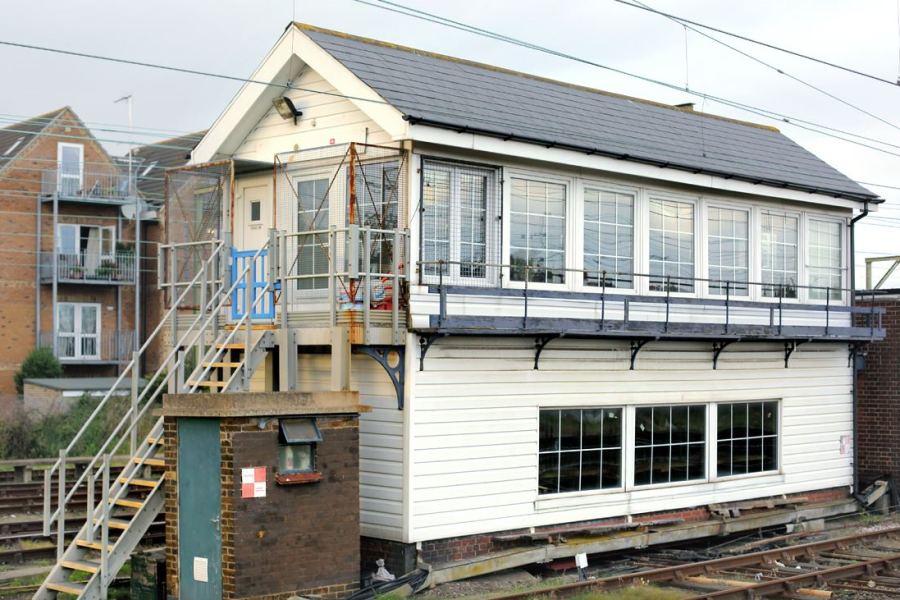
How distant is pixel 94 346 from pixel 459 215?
31.8 meters

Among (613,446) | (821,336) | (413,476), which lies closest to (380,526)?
(413,476)

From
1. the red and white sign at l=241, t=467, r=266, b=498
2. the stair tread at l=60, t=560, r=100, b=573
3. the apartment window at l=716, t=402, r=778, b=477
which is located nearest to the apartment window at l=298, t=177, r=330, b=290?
the red and white sign at l=241, t=467, r=266, b=498

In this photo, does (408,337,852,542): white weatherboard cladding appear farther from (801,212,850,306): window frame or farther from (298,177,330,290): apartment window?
(298,177,330,290): apartment window

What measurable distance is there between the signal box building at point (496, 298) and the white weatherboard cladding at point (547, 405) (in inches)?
1.4

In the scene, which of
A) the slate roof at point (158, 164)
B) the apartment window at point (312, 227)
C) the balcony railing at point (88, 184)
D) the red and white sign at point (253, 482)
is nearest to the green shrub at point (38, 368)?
the balcony railing at point (88, 184)

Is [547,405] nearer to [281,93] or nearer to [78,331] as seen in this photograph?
[281,93]

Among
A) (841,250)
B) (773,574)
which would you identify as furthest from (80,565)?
(841,250)

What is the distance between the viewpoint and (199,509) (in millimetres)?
11727

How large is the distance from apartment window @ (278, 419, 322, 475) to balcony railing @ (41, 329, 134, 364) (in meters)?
Result: 31.6

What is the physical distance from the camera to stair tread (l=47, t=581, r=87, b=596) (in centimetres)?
1180

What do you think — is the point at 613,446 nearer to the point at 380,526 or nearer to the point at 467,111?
the point at 380,526

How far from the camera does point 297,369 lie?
547 inches

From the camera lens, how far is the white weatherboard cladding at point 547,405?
13.4 meters

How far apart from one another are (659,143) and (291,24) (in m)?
5.92
